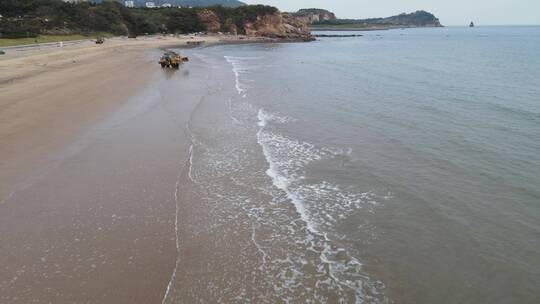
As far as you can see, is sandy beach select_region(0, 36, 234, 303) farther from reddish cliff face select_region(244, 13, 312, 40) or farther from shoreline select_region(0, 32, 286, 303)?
reddish cliff face select_region(244, 13, 312, 40)

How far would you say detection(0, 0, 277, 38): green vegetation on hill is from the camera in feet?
229

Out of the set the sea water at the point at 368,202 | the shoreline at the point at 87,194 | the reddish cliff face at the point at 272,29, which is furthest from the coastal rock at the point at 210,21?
the sea water at the point at 368,202

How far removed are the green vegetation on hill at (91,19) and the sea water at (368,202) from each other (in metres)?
59.4

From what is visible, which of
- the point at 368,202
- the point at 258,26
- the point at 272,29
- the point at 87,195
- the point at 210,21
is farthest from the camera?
the point at 258,26

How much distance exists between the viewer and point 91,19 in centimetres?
9025

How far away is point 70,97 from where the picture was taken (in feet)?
73.6

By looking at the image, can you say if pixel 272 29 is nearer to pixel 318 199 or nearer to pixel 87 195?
pixel 318 199

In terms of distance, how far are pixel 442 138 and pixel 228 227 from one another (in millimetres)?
10857

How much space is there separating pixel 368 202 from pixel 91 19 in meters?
93.9

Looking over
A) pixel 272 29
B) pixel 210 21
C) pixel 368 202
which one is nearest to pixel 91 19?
pixel 210 21

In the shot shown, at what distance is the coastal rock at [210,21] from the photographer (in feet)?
427

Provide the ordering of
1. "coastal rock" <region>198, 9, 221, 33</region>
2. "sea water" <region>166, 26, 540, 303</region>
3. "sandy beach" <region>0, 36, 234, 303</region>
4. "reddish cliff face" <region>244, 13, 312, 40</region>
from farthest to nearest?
"reddish cliff face" <region>244, 13, 312, 40</region> → "coastal rock" <region>198, 9, 221, 33</region> → "sea water" <region>166, 26, 540, 303</region> → "sandy beach" <region>0, 36, 234, 303</region>

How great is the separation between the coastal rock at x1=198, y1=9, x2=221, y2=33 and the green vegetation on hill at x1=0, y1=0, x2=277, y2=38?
1.54m

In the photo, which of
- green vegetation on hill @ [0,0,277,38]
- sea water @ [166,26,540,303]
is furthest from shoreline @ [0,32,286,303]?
green vegetation on hill @ [0,0,277,38]
